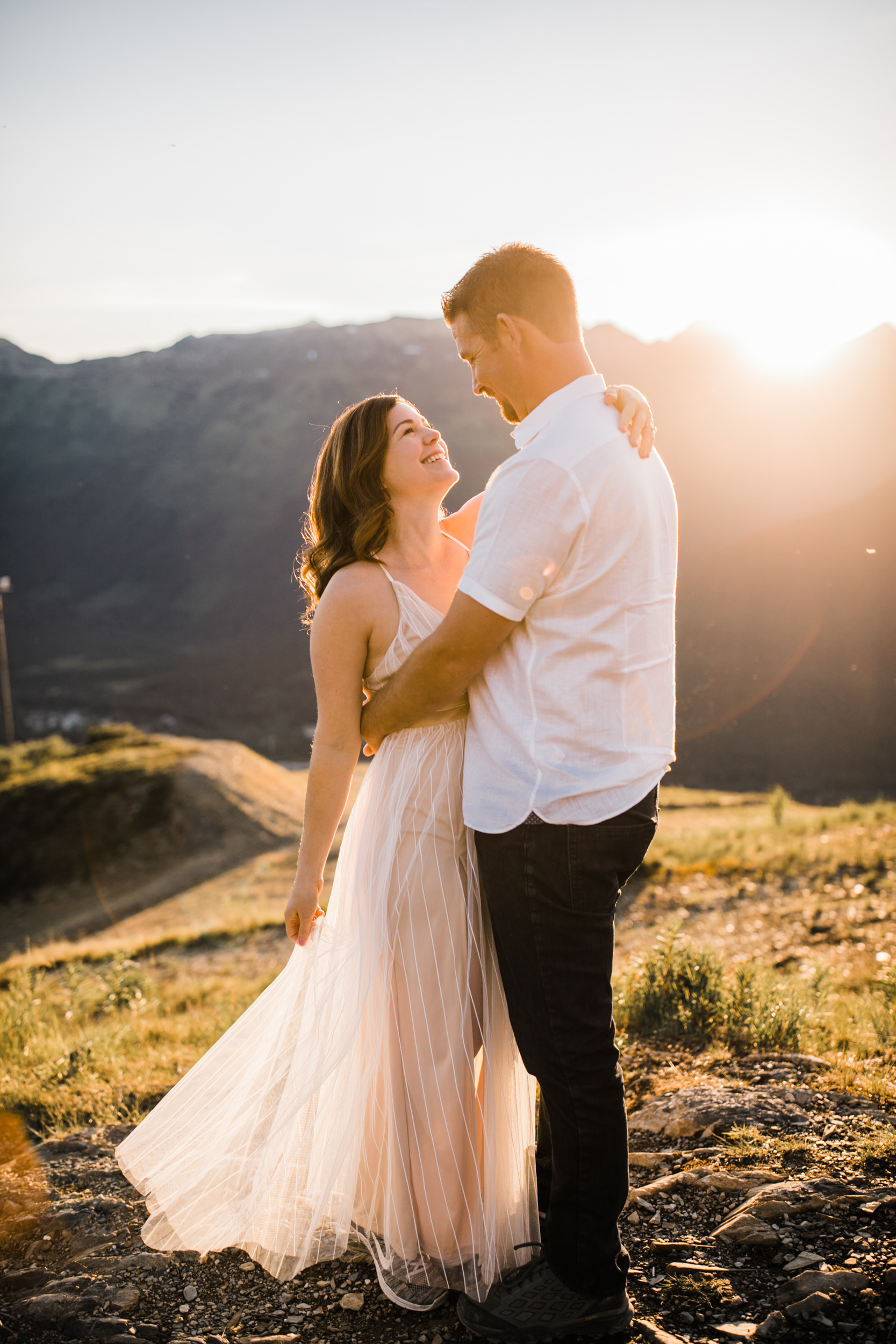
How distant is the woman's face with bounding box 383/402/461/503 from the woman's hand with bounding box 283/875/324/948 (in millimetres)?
972

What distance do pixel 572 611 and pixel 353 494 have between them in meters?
0.75

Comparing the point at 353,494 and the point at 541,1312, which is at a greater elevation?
the point at 353,494

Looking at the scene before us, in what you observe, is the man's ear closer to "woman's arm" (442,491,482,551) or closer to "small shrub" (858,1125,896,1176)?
"woman's arm" (442,491,482,551)

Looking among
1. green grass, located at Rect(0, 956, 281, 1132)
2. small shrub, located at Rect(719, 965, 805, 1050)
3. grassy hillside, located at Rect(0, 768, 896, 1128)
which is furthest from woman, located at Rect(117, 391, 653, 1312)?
small shrub, located at Rect(719, 965, 805, 1050)

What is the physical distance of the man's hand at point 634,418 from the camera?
167cm

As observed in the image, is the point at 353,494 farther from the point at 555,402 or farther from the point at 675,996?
the point at 675,996

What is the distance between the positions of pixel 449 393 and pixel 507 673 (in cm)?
9614

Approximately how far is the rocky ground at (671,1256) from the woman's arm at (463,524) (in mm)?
1899

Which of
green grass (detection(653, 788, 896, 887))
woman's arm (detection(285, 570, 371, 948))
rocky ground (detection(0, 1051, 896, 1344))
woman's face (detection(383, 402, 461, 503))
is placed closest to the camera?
rocky ground (detection(0, 1051, 896, 1344))

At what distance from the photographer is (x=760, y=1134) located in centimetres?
251

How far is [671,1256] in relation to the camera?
81.8 inches

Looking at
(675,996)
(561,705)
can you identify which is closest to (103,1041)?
(675,996)

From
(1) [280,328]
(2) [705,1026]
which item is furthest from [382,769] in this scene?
(1) [280,328]

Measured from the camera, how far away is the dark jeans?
5.35 feet
